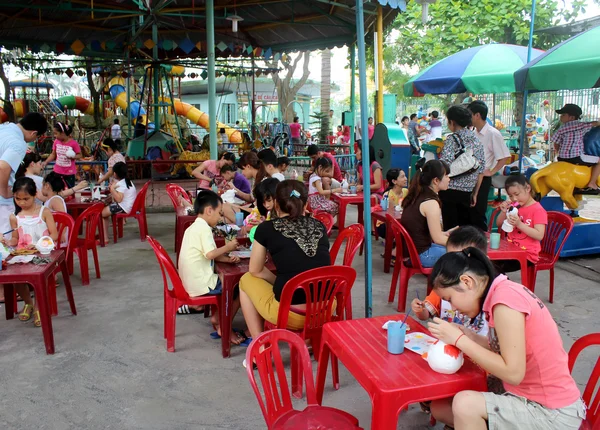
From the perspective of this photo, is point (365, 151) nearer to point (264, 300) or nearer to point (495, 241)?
point (264, 300)

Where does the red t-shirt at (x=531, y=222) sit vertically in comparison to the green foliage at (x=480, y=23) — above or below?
below

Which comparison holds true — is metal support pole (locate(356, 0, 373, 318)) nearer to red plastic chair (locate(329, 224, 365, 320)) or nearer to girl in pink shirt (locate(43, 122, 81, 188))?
red plastic chair (locate(329, 224, 365, 320))

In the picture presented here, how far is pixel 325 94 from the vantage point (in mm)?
22828

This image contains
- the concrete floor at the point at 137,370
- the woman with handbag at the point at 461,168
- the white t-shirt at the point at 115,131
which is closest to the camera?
the concrete floor at the point at 137,370

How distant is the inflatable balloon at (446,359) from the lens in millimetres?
2176

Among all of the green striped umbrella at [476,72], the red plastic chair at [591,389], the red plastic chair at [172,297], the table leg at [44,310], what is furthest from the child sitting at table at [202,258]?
the green striped umbrella at [476,72]

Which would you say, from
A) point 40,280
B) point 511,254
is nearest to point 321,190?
point 511,254

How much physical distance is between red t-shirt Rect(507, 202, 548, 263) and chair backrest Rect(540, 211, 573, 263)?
38cm

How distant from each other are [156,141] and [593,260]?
9.86 meters

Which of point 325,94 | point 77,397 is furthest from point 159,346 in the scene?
point 325,94

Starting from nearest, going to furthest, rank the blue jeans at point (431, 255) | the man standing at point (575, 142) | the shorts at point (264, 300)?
the shorts at point (264, 300), the blue jeans at point (431, 255), the man standing at point (575, 142)

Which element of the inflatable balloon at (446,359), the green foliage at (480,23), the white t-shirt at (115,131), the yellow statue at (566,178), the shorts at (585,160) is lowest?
the inflatable balloon at (446,359)

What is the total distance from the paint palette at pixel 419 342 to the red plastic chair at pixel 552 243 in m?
2.78

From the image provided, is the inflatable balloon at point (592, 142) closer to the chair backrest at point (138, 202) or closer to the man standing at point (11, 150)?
the chair backrest at point (138, 202)
